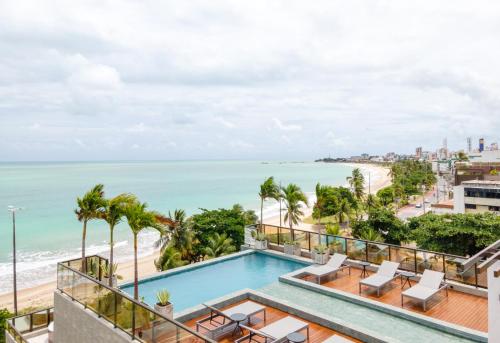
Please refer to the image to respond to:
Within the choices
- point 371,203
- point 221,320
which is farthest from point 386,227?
point 221,320

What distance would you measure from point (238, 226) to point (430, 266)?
2059cm

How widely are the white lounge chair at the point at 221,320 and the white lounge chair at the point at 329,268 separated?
123 inches

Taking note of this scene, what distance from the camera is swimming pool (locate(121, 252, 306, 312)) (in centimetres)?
1202

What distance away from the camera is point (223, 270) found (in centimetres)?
1462

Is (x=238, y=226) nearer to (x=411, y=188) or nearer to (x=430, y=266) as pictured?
(x=430, y=266)

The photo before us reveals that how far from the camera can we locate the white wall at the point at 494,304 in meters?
5.65

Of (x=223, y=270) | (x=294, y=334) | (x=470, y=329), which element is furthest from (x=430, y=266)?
(x=223, y=270)

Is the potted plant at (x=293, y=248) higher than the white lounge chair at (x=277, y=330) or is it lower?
higher

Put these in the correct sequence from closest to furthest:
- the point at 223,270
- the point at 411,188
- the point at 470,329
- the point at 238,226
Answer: the point at 470,329 < the point at 223,270 < the point at 238,226 < the point at 411,188

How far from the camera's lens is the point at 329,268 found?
487 inches

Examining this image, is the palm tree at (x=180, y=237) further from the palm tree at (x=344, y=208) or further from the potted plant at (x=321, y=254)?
the palm tree at (x=344, y=208)

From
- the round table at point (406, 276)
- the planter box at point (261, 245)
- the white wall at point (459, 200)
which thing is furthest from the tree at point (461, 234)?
the white wall at point (459, 200)

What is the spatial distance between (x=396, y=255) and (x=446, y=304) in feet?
8.66

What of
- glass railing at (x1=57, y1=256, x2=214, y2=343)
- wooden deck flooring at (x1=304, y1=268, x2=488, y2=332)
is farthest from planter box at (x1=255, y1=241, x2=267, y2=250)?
glass railing at (x1=57, y1=256, x2=214, y2=343)
